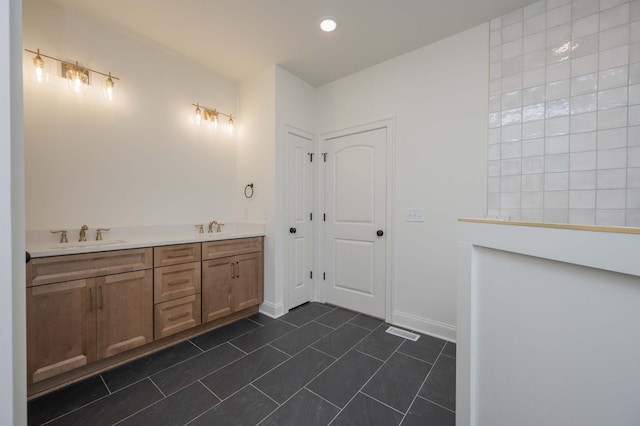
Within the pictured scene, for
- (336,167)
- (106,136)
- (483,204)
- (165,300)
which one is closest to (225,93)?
(106,136)

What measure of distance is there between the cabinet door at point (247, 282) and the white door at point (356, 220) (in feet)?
2.86

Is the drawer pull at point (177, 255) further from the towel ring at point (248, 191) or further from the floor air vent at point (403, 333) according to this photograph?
the floor air vent at point (403, 333)

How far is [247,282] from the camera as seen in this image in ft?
8.84

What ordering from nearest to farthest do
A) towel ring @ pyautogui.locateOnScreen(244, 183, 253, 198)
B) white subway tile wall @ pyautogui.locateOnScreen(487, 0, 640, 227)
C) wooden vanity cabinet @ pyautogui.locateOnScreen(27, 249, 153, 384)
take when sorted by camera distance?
wooden vanity cabinet @ pyautogui.locateOnScreen(27, 249, 153, 384)
white subway tile wall @ pyautogui.locateOnScreen(487, 0, 640, 227)
towel ring @ pyautogui.locateOnScreen(244, 183, 253, 198)

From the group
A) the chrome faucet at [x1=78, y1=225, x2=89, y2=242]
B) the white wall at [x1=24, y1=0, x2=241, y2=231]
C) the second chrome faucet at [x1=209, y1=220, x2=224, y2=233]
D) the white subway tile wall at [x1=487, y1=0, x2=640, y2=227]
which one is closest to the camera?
the white subway tile wall at [x1=487, y1=0, x2=640, y2=227]

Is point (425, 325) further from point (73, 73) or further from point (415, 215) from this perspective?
point (73, 73)

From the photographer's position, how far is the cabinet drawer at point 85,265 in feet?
5.05

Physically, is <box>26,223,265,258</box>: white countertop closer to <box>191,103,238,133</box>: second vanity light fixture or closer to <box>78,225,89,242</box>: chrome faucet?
<box>78,225,89,242</box>: chrome faucet

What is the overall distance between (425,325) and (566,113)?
209 cm

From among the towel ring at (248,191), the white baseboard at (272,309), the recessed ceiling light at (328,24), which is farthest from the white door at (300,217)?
the recessed ceiling light at (328,24)

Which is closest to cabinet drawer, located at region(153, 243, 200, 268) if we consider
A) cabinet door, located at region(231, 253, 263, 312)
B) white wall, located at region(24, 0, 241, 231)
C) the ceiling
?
cabinet door, located at region(231, 253, 263, 312)

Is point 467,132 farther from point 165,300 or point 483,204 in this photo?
point 165,300

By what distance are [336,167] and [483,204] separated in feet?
5.31

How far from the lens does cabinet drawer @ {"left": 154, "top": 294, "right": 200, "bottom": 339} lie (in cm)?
204
